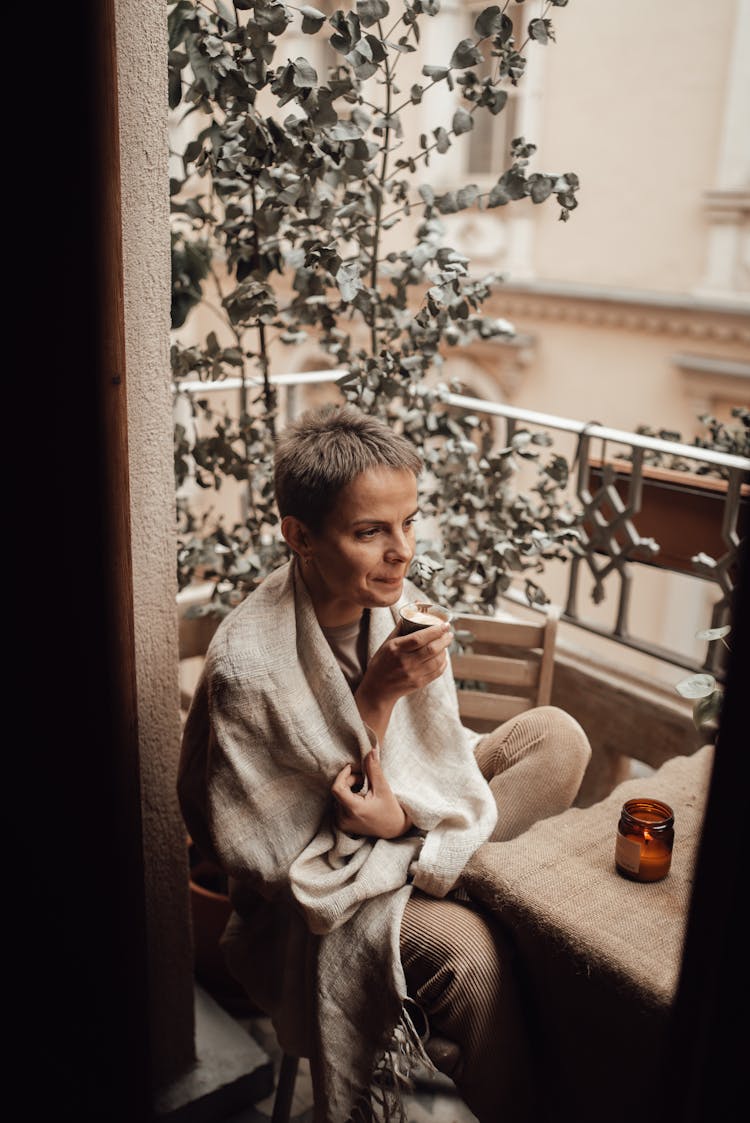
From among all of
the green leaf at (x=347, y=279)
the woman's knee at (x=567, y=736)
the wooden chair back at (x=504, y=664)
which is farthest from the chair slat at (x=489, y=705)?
the green leaf at (x=347, y=279)

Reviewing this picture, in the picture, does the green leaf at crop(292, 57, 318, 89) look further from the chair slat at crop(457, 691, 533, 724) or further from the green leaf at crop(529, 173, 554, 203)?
the chair slat at crop(457, 691, 533, 724)

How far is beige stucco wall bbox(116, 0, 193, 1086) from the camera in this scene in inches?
51.0

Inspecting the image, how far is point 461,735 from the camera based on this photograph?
Answer: 1.44m

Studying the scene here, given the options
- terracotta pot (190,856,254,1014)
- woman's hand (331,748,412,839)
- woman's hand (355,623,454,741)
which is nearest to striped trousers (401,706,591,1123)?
woman's hand (331,748,412,839)

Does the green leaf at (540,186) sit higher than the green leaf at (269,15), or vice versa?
the green leaf at (269,15)

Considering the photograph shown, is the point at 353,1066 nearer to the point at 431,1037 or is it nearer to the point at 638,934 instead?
the point at 431,1037

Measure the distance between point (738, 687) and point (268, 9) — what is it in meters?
1.37

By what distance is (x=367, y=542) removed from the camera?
1.31 metres

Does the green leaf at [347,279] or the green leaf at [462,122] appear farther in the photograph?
the green leaf at [462,122]

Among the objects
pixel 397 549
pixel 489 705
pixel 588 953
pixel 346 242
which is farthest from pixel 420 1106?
pixel 346 242

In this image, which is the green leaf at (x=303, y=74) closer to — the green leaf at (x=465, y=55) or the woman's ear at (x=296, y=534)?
the green leaf at (x=465, y=55)

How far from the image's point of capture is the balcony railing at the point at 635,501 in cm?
229

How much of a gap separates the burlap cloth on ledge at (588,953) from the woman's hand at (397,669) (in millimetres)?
237

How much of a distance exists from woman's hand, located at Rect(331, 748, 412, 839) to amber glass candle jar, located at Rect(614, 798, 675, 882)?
290 millimetres
